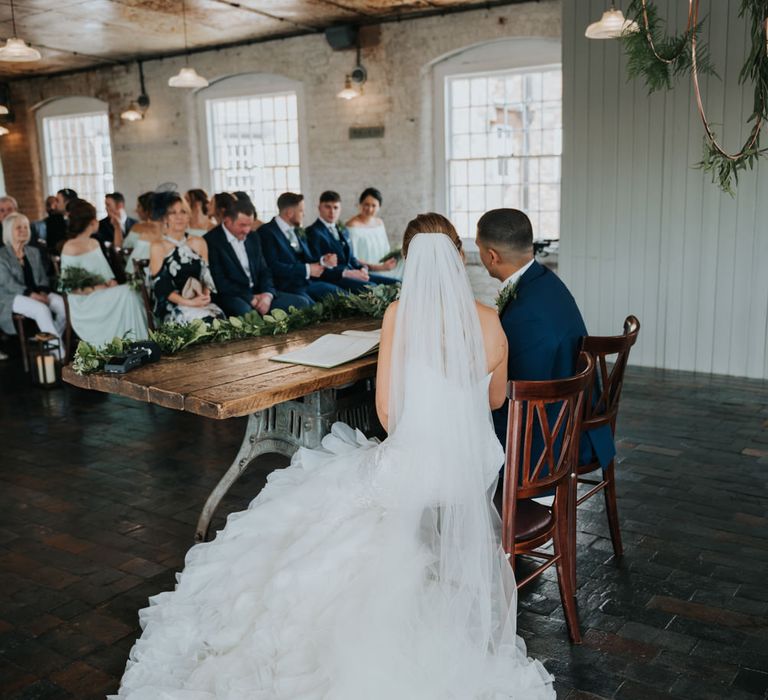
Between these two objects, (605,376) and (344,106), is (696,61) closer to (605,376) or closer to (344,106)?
(605,376)

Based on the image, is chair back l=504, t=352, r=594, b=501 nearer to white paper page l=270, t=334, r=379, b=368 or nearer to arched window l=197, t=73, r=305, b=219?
white paper page l=270, t=334, r=379, b=368

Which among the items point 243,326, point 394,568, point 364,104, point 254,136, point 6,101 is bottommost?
point 394,568

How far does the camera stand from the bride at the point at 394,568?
225 centimetres

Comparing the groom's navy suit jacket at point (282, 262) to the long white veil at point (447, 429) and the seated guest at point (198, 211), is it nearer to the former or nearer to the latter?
the seated guest at point (198, 211)

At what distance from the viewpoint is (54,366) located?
6.62 m

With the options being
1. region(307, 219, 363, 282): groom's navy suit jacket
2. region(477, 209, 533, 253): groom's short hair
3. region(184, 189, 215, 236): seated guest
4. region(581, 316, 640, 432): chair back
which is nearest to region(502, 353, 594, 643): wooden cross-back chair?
region(581, 316, 640, 432): chair back

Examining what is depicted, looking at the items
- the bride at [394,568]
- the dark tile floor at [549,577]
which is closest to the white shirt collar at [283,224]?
the dark tile floor at [549,577]

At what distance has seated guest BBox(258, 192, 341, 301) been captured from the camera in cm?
690

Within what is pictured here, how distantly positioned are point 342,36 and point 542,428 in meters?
8.73

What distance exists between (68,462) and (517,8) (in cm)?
705

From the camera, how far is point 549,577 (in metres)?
3.26

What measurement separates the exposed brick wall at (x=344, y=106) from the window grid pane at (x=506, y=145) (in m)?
0.38

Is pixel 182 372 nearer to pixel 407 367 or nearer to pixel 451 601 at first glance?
pixel 407 367

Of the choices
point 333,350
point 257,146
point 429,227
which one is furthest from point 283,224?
point 257,146
